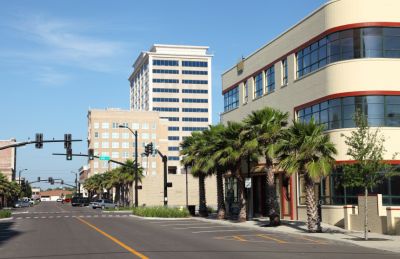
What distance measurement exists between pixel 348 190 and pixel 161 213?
21290 millimetres

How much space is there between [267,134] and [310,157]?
21.4 feet

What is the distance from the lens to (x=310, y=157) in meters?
30.4

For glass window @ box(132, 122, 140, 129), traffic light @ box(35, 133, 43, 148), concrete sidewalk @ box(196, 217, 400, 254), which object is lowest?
concrete sidewalk @ box(196, 217, 400, 254)

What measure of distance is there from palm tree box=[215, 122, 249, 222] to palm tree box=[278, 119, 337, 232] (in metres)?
8.37

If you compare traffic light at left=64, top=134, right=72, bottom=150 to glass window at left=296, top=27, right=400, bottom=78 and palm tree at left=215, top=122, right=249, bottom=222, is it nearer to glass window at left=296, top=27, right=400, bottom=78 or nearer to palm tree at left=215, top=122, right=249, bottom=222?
palm tree at left=215, top=122, right=249, bottom=222

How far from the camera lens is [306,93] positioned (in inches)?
1556

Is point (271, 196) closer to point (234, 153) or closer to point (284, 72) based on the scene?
point (234, 153)

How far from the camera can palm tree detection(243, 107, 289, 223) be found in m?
36.4

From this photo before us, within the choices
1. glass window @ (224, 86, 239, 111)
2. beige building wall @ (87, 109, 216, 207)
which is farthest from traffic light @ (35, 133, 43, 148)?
beige building wall @ (87, 109, 216, 207)

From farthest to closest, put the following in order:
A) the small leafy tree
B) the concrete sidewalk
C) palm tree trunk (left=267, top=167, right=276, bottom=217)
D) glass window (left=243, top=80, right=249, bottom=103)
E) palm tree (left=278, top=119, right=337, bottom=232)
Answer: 1. glass window (left=243, top=80, right=249, bottom=103)
2. palm tree trunk (left=267, top=167, right=276, bottom=217)
3. palm tree (left=278, top=119, right=337, bottom=232)
4. the small leafy tree
5. the concrete sidewalk

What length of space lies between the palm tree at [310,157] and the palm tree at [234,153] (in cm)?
Result: 837

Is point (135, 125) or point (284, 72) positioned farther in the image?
point (135, 125)

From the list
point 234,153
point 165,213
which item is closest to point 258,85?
point 234,153

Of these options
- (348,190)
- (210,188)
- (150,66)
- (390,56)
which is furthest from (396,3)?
(150,66)
